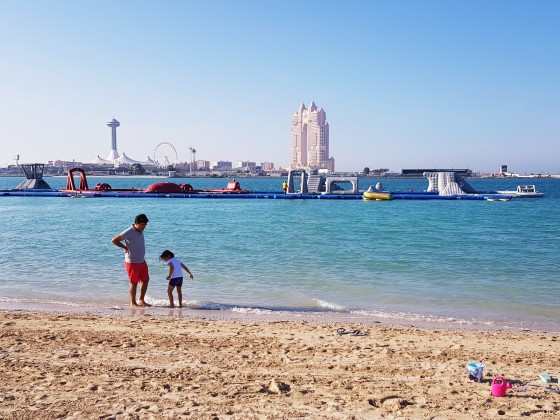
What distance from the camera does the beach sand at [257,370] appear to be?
4.55 meters

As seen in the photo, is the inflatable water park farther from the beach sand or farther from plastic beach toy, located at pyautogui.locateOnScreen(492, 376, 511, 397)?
plastic beach toy, located at pyautogui.locateOnScreen(492, 376, 511, 397)

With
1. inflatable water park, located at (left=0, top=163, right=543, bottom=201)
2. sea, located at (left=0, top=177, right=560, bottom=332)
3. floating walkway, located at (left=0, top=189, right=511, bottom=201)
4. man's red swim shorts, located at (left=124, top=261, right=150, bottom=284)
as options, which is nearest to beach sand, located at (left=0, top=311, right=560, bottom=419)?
man's red swim shorts, located at (left=124, top=261, right=150, bottom=284)

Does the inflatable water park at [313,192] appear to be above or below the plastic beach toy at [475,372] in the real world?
above

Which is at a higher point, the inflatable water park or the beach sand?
the inflatable water park

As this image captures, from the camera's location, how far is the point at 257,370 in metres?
5.59

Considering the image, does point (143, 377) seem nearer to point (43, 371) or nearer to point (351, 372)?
point (43, 371)

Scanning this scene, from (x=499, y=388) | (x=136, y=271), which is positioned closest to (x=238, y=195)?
(x=136, y=271)

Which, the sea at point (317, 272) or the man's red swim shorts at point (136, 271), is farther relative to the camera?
the sea at point (317, 272)

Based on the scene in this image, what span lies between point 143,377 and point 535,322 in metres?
6.49

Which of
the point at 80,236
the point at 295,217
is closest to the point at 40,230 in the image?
the point at 80,236

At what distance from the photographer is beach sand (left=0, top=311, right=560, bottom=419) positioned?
4551mm

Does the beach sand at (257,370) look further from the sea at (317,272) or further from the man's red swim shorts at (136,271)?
the sea at (317,272)

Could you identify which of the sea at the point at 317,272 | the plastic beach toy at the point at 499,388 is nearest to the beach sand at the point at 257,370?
the plastic beach toy at the point at 499,388

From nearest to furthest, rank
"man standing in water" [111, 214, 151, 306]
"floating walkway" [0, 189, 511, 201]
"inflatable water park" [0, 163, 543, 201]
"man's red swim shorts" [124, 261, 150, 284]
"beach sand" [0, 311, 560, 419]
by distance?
"beach sand" [0, 311, 560, 419] < "man standing in water" [111, 214, 151, 306] < "man's red swim shorts" [124, 261, 150, 284] < "floating walkway" [0, 189, 511, 201] < "inflatable water park" [0, 163, 543, 201]
